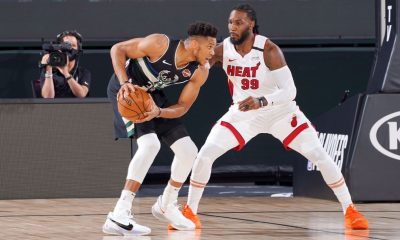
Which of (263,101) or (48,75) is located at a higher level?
(263,101)

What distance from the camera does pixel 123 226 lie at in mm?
9461

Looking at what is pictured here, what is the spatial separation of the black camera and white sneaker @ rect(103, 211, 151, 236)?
4535 millimetres

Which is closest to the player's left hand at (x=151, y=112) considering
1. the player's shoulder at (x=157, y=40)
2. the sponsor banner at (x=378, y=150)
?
the player's shoulder at (x=157, y=40)

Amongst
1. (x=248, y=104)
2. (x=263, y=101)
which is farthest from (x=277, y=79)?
(x=248, y=104)

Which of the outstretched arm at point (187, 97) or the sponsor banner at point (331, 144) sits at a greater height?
the outstretched arm at point (187, 97)

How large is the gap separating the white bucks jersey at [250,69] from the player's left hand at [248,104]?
68cm

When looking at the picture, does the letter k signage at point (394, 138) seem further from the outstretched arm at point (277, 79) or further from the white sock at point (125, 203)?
the white sock at point (125, 203)

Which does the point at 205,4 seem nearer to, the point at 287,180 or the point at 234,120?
the point at 287,180

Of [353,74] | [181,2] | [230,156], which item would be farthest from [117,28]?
[353,74]

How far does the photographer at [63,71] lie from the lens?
1377 cm

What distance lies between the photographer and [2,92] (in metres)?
16.6

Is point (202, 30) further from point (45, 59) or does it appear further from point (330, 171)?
point (45, 59)

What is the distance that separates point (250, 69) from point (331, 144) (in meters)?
3.23

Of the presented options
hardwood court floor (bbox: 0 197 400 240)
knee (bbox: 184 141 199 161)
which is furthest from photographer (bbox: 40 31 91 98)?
knee (bbox: 184 141 199 161)
